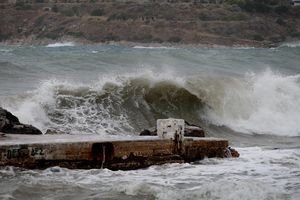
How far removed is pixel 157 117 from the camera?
15703mm

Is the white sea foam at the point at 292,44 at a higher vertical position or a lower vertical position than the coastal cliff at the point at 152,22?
lower

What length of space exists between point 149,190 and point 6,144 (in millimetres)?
2097

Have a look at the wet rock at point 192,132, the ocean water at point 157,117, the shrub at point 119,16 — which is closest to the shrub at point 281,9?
the shrub at point 119,16

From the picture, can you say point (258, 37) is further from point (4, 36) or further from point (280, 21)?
point (4, 36)

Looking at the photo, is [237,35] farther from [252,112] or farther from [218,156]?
[218,156]

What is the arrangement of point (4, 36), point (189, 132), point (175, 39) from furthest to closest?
point (4, 36), point (175, 39), point (189, 132)

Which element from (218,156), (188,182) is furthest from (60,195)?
(218,156)

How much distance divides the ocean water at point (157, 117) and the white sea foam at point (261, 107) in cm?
3

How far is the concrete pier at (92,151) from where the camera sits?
333 inches

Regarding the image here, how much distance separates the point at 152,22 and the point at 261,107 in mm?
85091

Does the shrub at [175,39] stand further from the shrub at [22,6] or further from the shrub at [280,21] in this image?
the shrub at [22,6]

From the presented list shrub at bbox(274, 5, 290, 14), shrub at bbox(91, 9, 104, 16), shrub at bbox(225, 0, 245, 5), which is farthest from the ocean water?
shrub at bbox(225, 0, 245, 5)

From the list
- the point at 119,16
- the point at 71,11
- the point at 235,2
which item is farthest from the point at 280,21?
the point at 71,11

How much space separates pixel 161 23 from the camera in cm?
10169
